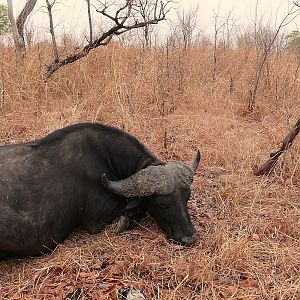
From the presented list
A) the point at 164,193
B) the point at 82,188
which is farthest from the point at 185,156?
the point at 82,188

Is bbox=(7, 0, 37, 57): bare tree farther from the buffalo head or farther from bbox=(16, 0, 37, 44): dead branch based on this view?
the buffalo head

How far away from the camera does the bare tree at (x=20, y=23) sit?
7.19 m

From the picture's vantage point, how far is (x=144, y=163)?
3648 millimetres

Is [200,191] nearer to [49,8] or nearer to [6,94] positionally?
[6,94]

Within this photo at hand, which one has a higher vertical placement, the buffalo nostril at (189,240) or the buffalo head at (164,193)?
the buffalo head at (164,193)

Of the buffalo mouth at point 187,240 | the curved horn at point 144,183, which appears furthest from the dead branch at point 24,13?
the buffalo mouth at point 187,240

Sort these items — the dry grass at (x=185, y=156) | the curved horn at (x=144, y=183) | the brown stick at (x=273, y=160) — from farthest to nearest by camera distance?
the brown stick at (x=273, y=160), the curved horn at (x=144, y=183), the dry grass at (x=185, y=156)

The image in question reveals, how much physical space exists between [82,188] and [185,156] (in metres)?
2.10

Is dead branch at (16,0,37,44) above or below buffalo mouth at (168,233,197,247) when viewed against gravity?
above

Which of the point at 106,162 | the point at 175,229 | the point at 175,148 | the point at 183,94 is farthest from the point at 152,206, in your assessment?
the point at 183,94

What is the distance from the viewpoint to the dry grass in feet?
9.34

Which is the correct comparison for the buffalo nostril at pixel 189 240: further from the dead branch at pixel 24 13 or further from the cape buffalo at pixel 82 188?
the dead branch at pixel 24 13

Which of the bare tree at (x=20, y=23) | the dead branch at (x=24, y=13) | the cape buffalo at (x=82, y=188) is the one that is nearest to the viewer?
the cape buffalo at (x=82, y=188)

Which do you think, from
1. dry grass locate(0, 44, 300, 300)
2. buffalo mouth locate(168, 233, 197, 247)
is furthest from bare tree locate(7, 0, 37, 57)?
buffalo mouth locate(168, 233, 197, 247)
